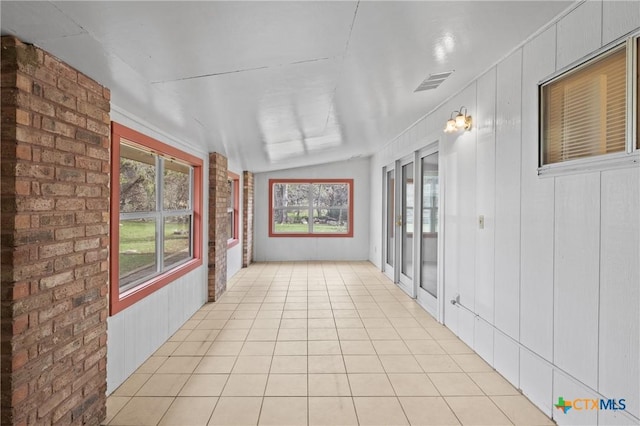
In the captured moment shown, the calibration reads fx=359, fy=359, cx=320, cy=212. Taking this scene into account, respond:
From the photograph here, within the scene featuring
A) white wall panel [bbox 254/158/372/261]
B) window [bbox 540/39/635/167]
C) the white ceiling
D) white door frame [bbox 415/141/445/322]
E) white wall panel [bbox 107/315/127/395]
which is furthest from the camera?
white wall panel [bbox 254/158/372/261]

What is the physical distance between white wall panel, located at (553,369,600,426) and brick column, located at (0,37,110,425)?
2.90 meters

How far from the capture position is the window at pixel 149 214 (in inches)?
111

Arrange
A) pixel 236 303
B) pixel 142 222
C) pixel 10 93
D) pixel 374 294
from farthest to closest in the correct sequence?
1. pixel 374 294
2. pixel 236 303
3. pixel 142 222
4. pixel 10 93

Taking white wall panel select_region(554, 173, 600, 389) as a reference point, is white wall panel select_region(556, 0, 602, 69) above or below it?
above

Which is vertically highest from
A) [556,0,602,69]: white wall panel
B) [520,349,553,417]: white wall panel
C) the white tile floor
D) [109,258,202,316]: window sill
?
[556,0,602,69]: white wall panel

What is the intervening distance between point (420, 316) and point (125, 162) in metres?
3.79

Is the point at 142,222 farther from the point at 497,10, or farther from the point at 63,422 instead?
Answer: the point at 497,10

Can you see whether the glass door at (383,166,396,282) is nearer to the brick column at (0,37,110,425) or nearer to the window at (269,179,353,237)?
the window at (269,179,353,237)

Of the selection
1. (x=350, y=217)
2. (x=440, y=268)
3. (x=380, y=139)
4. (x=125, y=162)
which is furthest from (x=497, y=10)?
(x=350, y=217)

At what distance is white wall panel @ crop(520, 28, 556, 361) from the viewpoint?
7.66ft

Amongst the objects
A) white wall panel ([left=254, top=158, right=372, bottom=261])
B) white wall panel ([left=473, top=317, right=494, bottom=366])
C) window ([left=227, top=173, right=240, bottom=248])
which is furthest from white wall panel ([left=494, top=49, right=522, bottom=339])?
white wall panel ([left=254, top=158, right=372, bottom=261])

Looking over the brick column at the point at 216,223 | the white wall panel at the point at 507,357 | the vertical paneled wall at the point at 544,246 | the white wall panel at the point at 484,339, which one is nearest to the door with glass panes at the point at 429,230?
the vertical paneled wall at the point at 544,246

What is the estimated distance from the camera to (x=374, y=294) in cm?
572

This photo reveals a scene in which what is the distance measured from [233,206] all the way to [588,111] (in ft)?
21.4
